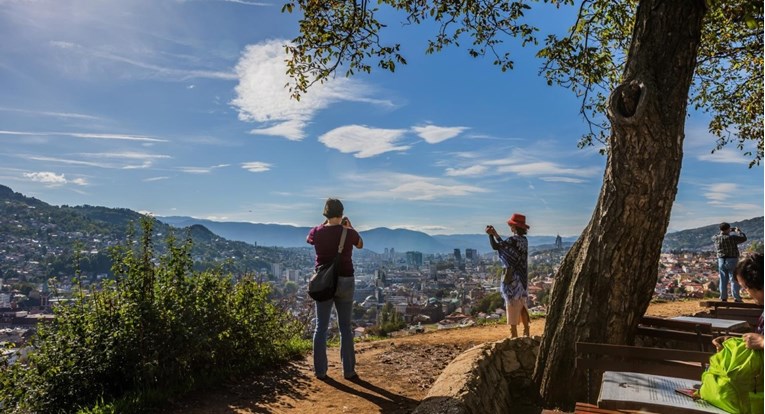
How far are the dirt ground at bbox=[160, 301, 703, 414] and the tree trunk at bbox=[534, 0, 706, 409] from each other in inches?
60.5

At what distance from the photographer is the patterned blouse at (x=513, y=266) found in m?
6.72

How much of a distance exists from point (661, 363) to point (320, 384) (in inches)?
138

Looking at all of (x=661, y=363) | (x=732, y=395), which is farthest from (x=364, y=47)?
(x=732, y=395)

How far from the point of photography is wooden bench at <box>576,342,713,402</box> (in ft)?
11.2

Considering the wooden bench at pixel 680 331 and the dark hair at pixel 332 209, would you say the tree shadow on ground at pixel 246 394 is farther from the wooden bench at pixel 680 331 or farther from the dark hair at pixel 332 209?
the wooden bench at pixel 680 331

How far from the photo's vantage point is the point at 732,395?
101 inches

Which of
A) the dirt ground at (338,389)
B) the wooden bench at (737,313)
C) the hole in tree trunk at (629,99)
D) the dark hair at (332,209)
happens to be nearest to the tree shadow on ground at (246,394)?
the dirt ground at (338,389)

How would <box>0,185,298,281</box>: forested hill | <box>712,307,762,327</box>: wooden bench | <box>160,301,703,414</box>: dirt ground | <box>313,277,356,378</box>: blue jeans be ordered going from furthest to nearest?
<box>0,185,298,281</box>: forested hill → <box>712,307,762,327</box>: wooden bench → <box>313,277,356,378</box>: blue jeans → <box>160,301,703,414</box>: dirt ground

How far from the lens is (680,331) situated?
4859 mm

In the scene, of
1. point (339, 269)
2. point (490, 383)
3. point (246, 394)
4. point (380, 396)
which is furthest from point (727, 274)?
point (246, 394)

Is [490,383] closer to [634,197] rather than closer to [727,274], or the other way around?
[634,197]

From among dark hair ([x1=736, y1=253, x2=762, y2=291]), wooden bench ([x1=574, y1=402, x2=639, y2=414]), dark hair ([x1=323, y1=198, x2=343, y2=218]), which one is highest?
dark hair ([x1=323, y1=198, x2=343, y2=218])

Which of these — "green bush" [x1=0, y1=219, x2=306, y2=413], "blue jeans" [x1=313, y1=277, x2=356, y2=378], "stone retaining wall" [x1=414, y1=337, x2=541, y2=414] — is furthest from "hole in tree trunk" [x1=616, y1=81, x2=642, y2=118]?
"green bush" [x1=0, y1=219, x2=306, y2=413]

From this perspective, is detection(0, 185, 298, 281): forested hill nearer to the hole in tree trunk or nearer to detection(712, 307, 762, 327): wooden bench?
detection(712, 307, 762, 327): wooden bench
